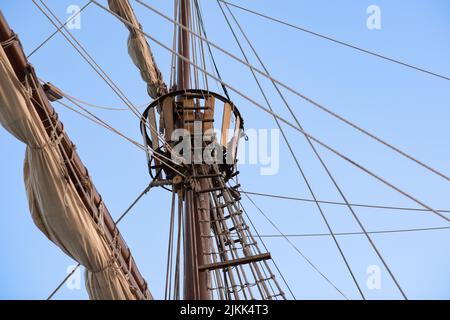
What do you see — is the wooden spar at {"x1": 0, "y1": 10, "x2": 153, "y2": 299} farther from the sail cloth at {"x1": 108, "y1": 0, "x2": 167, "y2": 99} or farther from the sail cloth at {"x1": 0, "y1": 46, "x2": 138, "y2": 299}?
the sail cloth at {"x1": 108, "y1": 0, "x2": 167, "y2": 99}

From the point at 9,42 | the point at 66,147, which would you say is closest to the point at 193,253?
the point at 66,147

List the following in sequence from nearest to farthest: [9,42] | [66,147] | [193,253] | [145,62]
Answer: [9,42] → [66,147] → [193,253] → [145,62]

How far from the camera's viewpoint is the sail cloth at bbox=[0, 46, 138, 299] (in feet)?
14.0

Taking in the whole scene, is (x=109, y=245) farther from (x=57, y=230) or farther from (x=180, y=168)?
(x=180, y=168)

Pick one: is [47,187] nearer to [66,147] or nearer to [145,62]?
[66,147]

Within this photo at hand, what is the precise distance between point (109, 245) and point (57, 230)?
0.53 meters

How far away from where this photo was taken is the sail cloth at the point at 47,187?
427cm

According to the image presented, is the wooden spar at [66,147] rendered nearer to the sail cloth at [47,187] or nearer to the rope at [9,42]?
the rope at [9,42]

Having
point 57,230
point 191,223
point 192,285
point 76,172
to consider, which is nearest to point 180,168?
point 191,223

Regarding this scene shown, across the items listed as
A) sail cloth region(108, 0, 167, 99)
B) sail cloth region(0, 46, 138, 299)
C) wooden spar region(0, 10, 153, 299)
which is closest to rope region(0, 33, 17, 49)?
wooden spar region(0, 10, 153, 299)

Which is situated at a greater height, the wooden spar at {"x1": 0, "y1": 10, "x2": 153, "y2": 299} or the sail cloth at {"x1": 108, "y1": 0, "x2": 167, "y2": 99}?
the sail cloth at {"x1": 108, "y1": 0, "x2": 167, "y2": 99}

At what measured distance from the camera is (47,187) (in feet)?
14.4

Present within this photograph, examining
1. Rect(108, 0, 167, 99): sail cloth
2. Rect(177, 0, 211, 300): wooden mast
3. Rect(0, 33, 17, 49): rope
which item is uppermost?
Rect(108, 0, 167, 99): sail cloth
